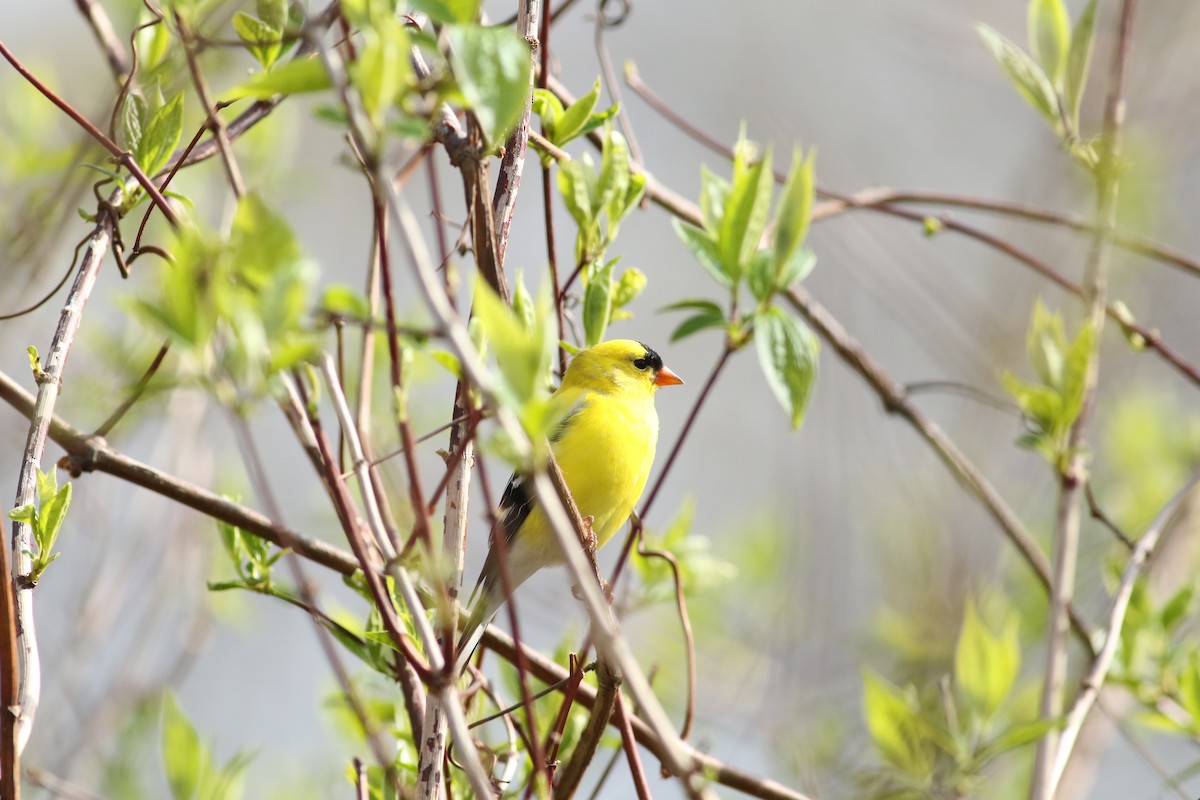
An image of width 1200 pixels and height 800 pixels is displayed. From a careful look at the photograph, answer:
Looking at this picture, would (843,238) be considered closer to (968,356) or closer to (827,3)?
(968,356)

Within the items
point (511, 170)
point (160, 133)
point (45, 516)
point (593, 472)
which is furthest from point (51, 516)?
point (593, 472)

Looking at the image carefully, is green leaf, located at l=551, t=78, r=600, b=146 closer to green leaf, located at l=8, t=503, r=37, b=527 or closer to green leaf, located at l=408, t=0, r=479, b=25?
green leaf, located at l=408, t=0, r=479, b=25

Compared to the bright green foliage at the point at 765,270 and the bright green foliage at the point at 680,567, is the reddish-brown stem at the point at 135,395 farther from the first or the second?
the bright green foliage at the point at 680,567

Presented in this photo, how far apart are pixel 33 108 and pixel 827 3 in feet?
20.8

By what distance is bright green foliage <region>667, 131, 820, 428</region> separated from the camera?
58.3 inches

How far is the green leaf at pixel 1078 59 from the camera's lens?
6.90 feet

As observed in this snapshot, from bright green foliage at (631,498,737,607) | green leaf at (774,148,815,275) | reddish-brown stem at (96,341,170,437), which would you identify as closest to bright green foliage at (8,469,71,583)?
reddish-brown stem at (96,341,170,437)

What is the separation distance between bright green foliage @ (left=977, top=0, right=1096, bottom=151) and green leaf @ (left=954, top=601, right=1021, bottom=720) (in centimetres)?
90

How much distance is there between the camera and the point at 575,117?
170cm

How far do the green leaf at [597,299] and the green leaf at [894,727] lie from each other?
92 centimetres

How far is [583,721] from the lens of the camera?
2146mm

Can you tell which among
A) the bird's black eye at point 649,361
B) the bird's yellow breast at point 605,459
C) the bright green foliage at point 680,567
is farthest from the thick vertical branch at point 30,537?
the bird's black eye at point 649,361

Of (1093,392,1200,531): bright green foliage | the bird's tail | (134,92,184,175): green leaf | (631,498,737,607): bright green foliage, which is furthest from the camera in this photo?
(1093,392,1200,531): bright green foliage

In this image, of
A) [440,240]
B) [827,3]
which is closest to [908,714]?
[440,240]
